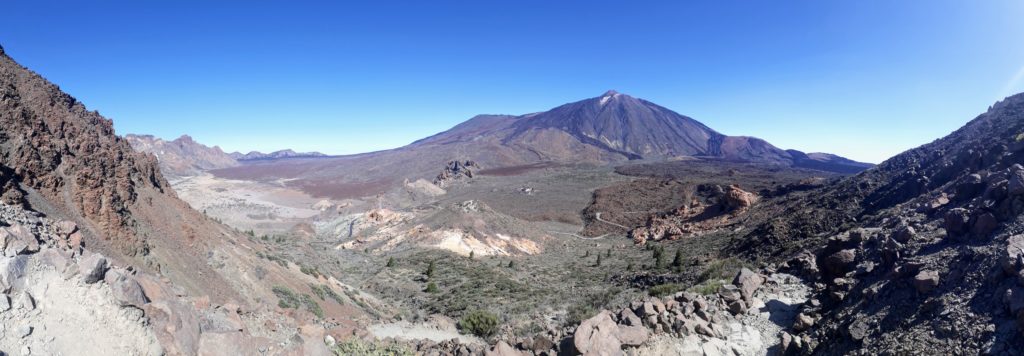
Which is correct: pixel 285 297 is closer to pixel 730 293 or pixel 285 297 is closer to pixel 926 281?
pixel 730 293

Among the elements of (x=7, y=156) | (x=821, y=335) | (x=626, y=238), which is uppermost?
A: (x=7, y=156)

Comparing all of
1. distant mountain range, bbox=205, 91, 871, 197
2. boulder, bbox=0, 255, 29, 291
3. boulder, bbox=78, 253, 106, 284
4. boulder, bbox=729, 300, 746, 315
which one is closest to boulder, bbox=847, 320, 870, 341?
boulder, bbox=729, 300, 746, 315

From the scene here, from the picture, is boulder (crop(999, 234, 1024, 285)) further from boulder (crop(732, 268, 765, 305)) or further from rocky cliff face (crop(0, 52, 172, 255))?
rocky cliff face (crop(0, 52, 172, 255))

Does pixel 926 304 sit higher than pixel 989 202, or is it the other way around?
pixel 989 202

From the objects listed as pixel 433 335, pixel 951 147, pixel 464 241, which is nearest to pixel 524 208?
pixel 464 241

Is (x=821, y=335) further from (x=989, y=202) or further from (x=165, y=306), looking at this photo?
(x=165, y=306)

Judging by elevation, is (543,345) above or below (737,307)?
below

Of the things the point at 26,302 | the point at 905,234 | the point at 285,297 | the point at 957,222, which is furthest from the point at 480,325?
the point at 957,222
